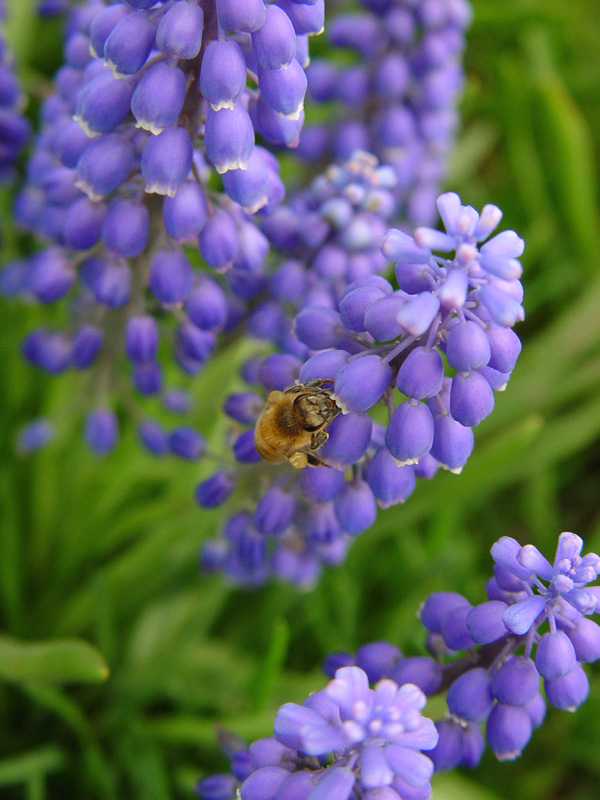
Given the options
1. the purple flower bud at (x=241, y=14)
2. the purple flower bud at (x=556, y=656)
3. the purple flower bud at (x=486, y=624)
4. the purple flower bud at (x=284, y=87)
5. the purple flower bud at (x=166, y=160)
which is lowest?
the purple flower bud at (x=486, y=624)

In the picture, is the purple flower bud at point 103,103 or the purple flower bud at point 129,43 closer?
the purple flower bud at point 129,43

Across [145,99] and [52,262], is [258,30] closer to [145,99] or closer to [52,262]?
[145,99]

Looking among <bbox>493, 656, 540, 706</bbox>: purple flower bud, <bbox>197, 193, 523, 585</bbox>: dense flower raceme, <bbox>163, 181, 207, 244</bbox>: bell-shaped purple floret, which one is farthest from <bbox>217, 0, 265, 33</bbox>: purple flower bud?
<bbox>493, 656, 540, 706</bbox>: purple flower bud

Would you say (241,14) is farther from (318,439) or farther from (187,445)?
(187,445)

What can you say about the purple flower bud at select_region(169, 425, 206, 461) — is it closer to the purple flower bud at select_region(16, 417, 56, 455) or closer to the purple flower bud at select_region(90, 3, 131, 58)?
the purple flower bud at select_region(16, 417, 56, 455)

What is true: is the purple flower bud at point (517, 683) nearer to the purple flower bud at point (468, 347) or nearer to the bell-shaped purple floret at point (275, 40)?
the purple flower bud at point (468, 347)

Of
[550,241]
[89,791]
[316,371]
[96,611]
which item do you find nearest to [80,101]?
[316,371]

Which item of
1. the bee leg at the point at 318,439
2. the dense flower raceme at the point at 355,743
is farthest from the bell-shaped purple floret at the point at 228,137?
the dense flower raceme at the point at 355,743
